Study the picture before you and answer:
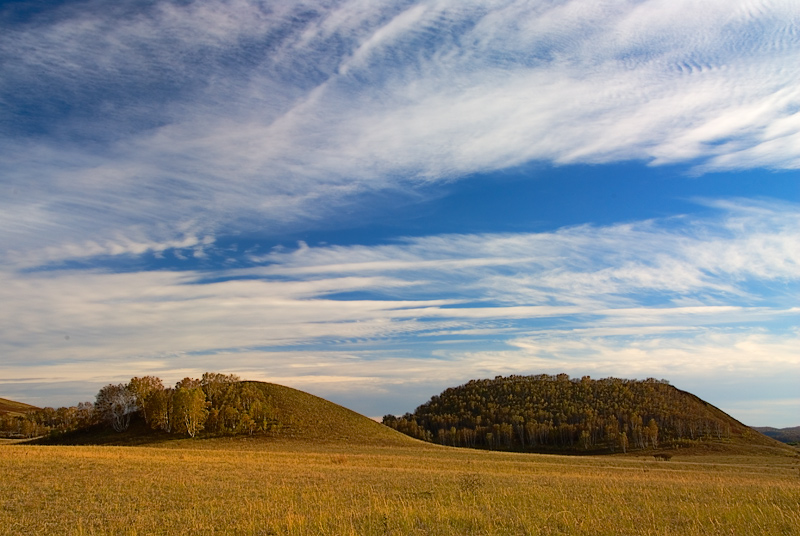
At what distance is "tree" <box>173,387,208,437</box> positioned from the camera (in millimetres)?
86812

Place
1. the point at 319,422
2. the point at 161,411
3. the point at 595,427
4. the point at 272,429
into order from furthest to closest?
the point at 595,427, the point at 319,422, the point at 272,429, the point at 161,411

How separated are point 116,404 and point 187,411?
621 inches

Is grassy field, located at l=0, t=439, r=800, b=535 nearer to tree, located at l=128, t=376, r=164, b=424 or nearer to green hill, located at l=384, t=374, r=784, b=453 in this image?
tree, located at l=128, t=376, r=164, b=424

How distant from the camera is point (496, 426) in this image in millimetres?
171250

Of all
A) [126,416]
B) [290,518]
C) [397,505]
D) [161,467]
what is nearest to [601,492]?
[397,505]

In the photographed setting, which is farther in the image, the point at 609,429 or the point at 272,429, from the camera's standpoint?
the point at 609,429

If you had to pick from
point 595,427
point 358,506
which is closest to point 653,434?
point 595,427

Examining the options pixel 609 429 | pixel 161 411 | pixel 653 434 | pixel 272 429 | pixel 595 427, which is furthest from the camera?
pixel 595 427

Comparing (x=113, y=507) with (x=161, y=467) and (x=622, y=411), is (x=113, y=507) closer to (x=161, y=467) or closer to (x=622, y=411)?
(x=161, y=467)

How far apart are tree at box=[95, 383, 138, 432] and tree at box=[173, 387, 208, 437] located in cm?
1162

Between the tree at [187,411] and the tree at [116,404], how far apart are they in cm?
1162

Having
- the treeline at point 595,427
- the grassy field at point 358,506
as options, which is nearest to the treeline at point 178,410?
the grassy field at point 358,506

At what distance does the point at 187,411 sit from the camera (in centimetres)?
8681

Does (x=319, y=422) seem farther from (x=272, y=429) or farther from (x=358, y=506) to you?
(x=358, y=506)
